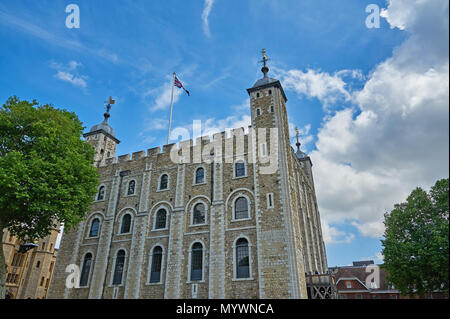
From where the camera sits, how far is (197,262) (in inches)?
864

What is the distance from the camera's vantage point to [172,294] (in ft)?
69.6

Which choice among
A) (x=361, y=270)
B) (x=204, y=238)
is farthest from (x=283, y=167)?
(x=361, y=270)

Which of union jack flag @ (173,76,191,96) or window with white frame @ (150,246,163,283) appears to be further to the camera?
union jack flag @ (173,76,191,96)

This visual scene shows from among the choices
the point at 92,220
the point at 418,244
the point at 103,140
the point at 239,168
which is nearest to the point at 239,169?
the point at 239,168

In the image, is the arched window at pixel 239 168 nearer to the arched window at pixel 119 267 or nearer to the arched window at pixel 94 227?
the arched window at pixel 119 267

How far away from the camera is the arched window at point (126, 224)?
26.1 m

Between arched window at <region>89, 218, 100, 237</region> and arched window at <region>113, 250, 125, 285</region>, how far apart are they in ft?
12.4

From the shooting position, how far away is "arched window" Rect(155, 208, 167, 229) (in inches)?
977

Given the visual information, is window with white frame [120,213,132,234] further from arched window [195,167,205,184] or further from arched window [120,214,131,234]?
arched window [195,167,205,184]

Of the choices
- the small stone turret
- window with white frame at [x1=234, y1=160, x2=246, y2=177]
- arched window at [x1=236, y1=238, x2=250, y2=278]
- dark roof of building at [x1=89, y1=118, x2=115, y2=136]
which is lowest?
arched window at [x1=236, y1=238, x2=250, y2=278]

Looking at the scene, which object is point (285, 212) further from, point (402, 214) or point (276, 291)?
point (402, 214)

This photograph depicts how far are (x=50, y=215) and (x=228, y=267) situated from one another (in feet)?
39.8

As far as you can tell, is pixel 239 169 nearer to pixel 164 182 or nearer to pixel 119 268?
pixel 164 182

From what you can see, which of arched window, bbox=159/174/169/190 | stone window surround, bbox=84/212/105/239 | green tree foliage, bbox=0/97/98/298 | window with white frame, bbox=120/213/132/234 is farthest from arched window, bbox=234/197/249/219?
stone window surround, bbox=84/212/105/239
